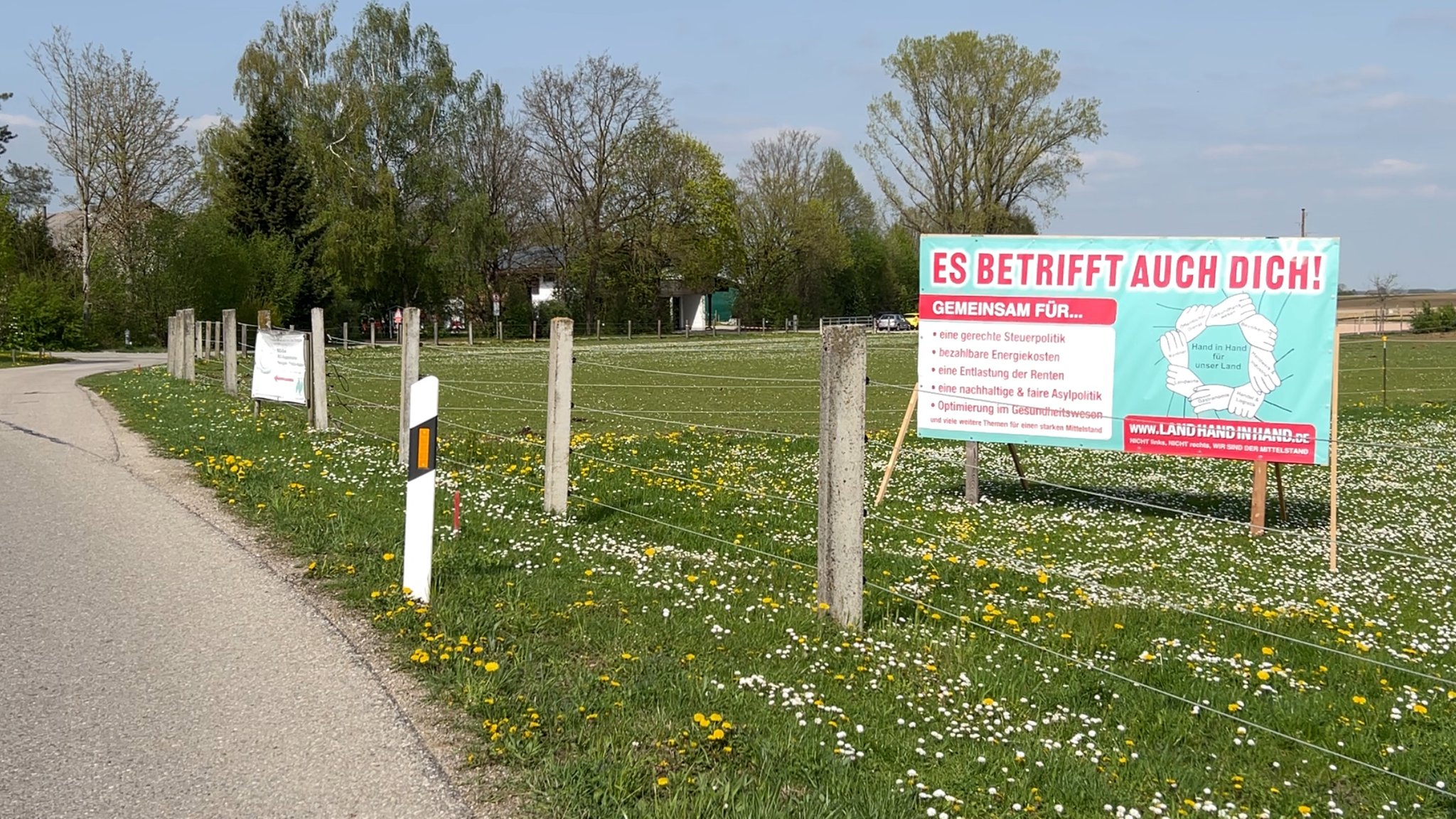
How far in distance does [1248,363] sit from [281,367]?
42.6ft

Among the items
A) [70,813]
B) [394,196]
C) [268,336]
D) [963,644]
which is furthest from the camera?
[394,196]

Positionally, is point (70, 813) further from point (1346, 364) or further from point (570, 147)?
point (570, 147)

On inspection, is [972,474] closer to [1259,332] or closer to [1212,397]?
[1212,397]

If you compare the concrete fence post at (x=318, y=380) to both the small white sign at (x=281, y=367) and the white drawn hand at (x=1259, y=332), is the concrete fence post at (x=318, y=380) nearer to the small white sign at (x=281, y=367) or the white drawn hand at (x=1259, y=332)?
the small white sign at (x=281, y=367)

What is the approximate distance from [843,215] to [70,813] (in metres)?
107

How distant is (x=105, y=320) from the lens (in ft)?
176

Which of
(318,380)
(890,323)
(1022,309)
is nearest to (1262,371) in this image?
(1022,309)

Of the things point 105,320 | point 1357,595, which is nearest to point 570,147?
point 105,320

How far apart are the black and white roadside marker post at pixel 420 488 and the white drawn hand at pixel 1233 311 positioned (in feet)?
26.2

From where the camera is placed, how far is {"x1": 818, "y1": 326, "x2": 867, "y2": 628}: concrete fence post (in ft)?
21.6

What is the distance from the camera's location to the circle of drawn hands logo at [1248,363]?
11547 millimetres

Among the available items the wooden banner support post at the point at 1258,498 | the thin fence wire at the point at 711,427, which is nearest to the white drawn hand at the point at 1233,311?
the wooden banner support post at the point at 1258,498

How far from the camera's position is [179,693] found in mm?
5586

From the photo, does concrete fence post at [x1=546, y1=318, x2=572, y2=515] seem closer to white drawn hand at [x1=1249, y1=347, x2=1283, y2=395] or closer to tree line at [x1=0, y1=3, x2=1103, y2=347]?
white drawn hand at [x1=1249, y1=347, x2=1283, y2=395]
